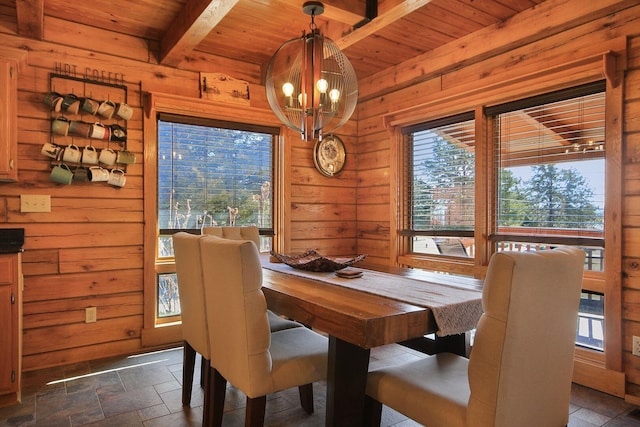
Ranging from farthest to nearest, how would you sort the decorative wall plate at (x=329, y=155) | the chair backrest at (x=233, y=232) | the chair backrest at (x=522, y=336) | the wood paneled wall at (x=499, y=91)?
the decorative wall plate at (x=329, y=155) < the chair backrest at (x=233, y=232) < the wood paneled wall at (x=499, y=91) < the chair backrest at (x=522, y=336)

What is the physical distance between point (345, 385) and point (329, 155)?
9.37 feet

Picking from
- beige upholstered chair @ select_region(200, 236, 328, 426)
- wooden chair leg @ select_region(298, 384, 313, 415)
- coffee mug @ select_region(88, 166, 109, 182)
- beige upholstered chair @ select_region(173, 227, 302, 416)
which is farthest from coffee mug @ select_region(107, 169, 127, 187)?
wooden chair leg @ select_region(298, 384, 313, 415)

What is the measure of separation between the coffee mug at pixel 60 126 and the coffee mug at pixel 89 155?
17cm

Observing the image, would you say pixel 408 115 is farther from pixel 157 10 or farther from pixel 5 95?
pixel 5 95

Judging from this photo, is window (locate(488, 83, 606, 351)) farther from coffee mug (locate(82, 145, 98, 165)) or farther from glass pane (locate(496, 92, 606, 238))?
coffee mug (locate(82, 145, 98, 165))

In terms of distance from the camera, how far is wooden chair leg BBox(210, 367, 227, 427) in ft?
6.31

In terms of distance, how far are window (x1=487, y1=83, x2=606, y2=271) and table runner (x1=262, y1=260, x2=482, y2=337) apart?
1300mm

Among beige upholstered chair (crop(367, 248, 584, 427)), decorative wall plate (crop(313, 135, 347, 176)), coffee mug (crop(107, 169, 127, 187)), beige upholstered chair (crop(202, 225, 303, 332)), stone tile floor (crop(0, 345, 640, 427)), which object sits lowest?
stone tile floor (crop(0, 345, 640, 427))

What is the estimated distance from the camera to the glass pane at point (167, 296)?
3.40m

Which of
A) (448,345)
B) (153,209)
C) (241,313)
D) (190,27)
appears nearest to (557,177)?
(448,345)

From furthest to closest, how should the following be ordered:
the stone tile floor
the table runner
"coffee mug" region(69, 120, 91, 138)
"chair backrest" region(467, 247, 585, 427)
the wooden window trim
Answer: the wooden window trim → "coffee mug" region(69, 120, 91, 138) → the stone tile floor → the table runner → "chair backrest" region(467, 247, 585, 427)

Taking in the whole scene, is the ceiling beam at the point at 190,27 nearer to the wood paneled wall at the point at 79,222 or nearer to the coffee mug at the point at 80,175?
the wood paneled wall at the point at 79,222

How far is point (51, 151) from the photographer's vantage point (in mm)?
2805

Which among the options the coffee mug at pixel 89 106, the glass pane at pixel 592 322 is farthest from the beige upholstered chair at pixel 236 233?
the glass pane at pixel 592 322
